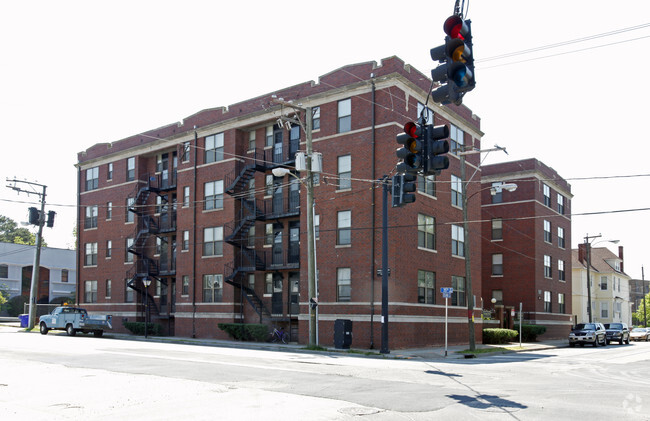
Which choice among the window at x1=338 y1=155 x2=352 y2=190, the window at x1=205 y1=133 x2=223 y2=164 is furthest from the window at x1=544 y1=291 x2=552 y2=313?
the window at x1=205 y1=133 x2=223 y2=164

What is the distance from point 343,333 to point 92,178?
2954cm

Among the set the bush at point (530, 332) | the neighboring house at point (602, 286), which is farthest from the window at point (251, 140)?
the neighboring house at point (602, 286)

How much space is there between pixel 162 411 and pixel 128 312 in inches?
1399

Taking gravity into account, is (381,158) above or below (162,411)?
above

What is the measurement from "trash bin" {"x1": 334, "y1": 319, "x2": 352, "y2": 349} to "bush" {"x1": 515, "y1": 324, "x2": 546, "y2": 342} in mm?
18447

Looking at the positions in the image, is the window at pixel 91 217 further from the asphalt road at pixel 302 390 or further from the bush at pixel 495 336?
the bush at pixel 495 336

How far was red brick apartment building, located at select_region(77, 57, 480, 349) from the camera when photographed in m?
31.1

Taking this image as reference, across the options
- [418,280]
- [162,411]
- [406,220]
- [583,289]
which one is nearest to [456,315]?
[418,280]

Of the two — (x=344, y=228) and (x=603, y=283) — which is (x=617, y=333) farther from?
(x=603, y=283)

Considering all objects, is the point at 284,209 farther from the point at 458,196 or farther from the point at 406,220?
the point at 458,196

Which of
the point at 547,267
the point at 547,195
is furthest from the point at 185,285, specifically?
the point at 547,195

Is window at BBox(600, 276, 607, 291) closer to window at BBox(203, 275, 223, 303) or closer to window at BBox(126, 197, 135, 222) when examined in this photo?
window at BBox(203, 275, 223, 303)

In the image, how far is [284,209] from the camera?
118 feet

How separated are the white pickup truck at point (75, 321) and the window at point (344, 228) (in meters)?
17.1
